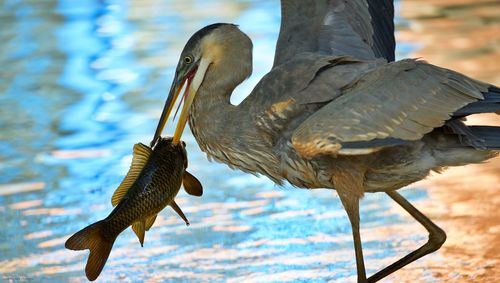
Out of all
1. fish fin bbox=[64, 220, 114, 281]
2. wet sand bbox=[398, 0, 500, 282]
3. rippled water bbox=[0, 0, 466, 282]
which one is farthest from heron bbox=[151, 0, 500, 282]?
rippled water bbox=[0, 0, 466, 282]

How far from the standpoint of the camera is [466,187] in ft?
23.6

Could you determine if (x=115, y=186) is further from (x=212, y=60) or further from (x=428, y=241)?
(x=428, y=241)

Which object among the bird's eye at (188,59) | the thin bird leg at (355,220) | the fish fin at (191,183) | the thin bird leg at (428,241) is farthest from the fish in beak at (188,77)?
the thin bird leg at (428,241)

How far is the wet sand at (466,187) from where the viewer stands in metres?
Result: 6.11

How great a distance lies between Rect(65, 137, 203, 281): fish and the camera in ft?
16.5

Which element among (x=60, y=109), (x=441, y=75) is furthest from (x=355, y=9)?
(x=60, y=109)

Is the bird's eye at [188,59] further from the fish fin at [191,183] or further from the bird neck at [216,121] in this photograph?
the fish fin at [191,183]

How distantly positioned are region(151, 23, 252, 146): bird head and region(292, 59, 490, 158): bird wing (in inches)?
23.3

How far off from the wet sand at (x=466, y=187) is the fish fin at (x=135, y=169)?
1531 mm

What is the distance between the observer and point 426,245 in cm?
597

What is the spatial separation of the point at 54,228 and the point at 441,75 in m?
2.57

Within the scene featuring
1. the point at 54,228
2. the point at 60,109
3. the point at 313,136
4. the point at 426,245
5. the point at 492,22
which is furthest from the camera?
the point at 492,22

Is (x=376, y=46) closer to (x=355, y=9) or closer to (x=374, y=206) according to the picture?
(x=355, y=9)

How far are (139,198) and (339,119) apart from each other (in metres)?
0.87
